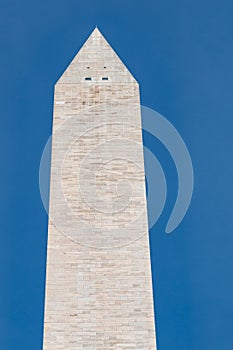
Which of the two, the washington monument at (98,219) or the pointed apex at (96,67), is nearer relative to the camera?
the washington monument at (98,219)

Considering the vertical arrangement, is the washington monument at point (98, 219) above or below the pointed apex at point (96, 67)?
below

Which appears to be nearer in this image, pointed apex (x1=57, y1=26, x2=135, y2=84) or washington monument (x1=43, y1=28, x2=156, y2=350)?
washington monument (x1=43, y1=28, x2=156, y2=350)

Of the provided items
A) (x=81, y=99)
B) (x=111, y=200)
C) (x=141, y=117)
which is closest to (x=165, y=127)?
(x=141, y=117)

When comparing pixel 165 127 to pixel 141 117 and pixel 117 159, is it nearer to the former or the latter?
pixel 141 117

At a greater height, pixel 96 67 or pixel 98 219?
pixel 96 67
